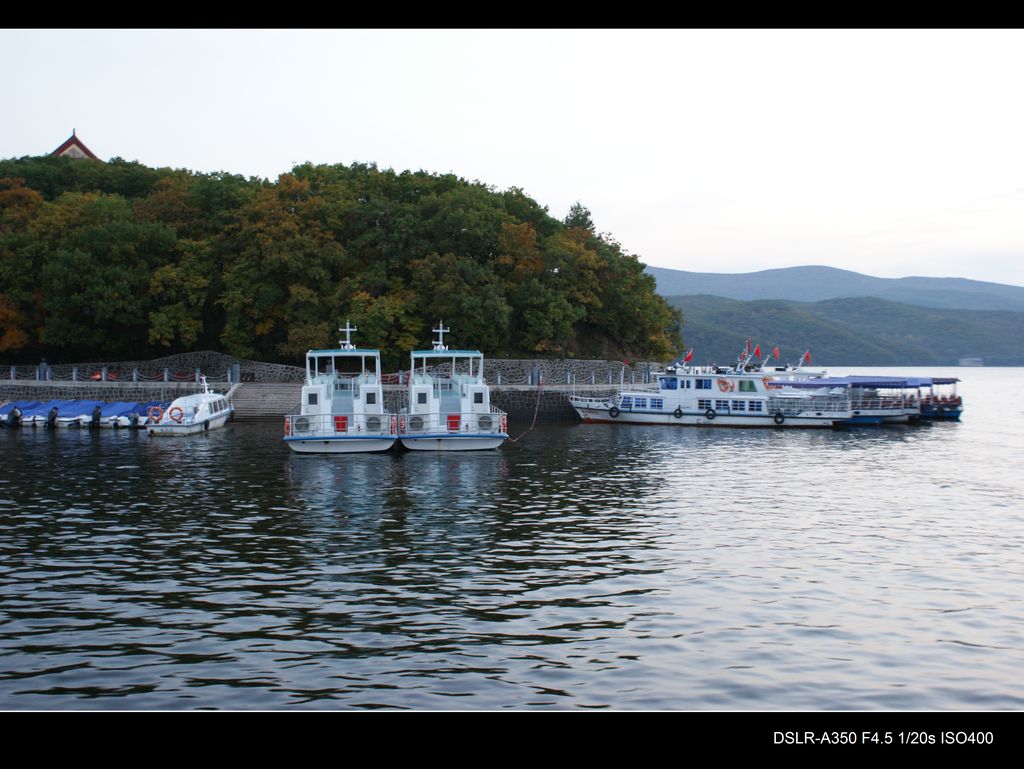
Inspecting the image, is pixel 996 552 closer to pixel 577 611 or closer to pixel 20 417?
pixel 577 611

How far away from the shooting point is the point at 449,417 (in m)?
47.2

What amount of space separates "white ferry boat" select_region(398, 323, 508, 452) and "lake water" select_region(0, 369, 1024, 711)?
6.87 m

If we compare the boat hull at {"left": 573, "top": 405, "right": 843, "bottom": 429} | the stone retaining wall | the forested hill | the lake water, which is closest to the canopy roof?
the boat hull at {"left": 573, "top": 405, "right": 843, "bottom": 429}

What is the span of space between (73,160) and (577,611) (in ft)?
316

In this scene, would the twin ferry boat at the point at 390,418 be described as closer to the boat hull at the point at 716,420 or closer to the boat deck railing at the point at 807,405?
the boat hull at the point at 716,420

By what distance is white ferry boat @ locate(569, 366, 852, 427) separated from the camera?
6481 centimetres

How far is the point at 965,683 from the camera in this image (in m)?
14.2

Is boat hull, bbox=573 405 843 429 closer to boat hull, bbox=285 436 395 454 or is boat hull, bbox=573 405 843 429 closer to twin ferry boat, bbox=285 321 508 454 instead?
twin ferry boat, bbox=285 321 508 454

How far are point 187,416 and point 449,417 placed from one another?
18.6 metres

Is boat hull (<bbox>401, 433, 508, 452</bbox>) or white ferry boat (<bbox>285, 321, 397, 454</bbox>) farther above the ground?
white ferry boat (<bbox>285, 321, 397, 454</bbox>)

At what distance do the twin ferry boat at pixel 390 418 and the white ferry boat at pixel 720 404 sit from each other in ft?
66.0

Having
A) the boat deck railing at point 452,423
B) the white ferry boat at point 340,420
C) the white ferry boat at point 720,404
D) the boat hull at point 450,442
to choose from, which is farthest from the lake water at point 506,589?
the white ferry boat at point 720,404

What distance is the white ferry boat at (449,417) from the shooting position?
4603 centimetres

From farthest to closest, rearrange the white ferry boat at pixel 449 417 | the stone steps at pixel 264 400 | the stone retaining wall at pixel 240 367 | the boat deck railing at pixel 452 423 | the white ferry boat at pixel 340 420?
the stone retaining wall at pixel 240 367, the stone steps at pixel 264 400, the boat deck railing at pixel 452 423, the white ferry boat at pixel 449 417, the white ferry boat at pixel 340 420
